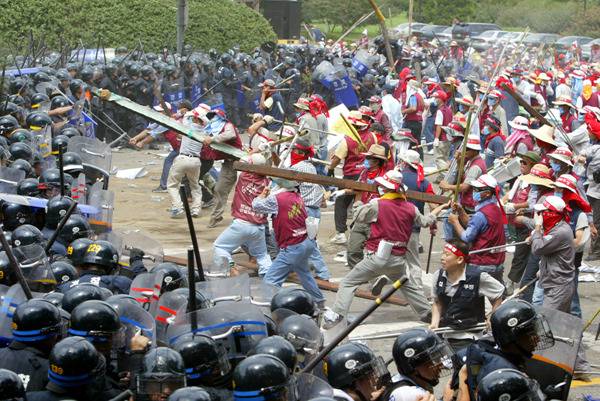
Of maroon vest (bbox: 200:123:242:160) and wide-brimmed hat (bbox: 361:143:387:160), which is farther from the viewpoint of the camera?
→ maroon vest (bbox: 200:123:242:160)

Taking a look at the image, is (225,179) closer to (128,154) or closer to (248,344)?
(128,154)

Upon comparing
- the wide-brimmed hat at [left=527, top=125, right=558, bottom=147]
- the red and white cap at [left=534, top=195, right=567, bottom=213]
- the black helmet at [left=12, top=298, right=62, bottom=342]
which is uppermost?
the black helmet at [left=12, top=298, right=62, bottom=342]

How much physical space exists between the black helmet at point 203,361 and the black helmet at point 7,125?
9.32 meters

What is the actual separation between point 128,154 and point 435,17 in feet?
124

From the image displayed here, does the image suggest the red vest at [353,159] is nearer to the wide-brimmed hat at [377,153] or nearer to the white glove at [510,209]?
the wide-brimmed hat at [377,153]

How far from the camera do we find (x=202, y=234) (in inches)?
643

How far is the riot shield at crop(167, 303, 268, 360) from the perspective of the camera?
6.92 metres

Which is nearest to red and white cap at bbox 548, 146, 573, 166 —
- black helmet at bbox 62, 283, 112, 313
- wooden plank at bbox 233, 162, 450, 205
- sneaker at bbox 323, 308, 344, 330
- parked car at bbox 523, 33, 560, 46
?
wooden plank at bbox 233, 162, 450, 205

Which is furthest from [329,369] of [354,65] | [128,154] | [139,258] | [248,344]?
[354,65]

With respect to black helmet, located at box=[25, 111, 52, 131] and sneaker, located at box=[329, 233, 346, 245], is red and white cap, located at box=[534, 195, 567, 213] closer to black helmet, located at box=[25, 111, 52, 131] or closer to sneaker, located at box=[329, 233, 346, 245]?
sneaker, located at box=[329, 233, 346, 245]

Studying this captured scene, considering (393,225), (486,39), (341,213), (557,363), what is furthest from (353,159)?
(486,39)

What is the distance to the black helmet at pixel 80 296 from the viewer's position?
23.9ft

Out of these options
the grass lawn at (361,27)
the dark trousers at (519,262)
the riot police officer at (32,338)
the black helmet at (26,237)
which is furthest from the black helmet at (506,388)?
the grass lawn at (361,27)

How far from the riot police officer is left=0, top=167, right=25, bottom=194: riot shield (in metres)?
5.76
